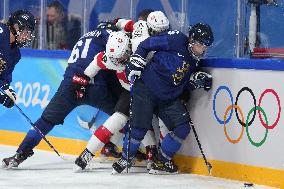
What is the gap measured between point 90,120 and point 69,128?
0.79 ft

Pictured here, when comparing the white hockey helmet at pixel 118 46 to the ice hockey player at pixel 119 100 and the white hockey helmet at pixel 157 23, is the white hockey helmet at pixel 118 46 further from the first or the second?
the white hockey helmet at pixel 157 23

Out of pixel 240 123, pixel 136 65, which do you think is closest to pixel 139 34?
pixel 136 65

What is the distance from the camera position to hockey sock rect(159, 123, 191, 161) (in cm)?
592

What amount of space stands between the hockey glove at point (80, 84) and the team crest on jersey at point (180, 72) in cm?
70

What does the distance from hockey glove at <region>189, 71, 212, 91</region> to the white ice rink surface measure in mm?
614

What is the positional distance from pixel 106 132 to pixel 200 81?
2.45 ft

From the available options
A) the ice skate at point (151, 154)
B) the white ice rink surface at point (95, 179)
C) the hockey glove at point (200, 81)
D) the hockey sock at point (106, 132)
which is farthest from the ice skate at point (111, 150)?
the hockey glove at point (200, 81)

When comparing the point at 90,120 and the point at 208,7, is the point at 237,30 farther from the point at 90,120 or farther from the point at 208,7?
the point at 90,120

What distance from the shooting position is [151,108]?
5.92 metres

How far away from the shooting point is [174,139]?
594 cm

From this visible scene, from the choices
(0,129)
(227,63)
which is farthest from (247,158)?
(0,129)

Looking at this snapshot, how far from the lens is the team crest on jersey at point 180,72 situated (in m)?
5.84

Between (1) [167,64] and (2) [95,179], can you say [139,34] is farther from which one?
(2) [95,179]

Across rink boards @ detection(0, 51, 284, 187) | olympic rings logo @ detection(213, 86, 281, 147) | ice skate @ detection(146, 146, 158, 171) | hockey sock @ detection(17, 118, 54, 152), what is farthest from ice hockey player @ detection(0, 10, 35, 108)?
olympic rings logo @ detection(213, 86, 281, 147)
